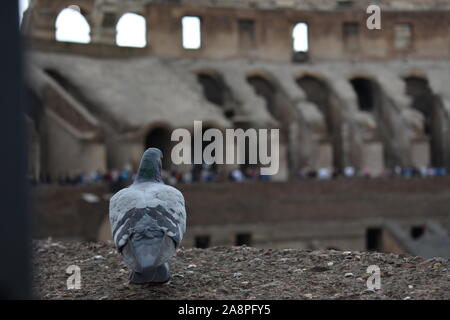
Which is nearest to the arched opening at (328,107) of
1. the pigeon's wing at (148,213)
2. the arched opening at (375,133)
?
the arched opening at (375,133)

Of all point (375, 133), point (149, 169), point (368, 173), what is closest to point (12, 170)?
point (149, 169)

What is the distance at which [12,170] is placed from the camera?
2332 mm

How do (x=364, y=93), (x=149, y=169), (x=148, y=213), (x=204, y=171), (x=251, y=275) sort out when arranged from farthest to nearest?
(x=364, y=93) < (x=204, y=171) < (x=251, y=275) < (x=149, y=169) < (x=148, y=213)

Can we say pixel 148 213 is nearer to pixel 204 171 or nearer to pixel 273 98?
pixel 204 171

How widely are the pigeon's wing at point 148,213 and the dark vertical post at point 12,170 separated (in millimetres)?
3235

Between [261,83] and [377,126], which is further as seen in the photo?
[261,83]

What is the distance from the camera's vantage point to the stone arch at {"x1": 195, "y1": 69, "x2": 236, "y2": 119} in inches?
1307

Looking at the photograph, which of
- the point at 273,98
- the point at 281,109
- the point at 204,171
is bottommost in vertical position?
the point at 204,171

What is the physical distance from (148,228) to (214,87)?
1155 inches

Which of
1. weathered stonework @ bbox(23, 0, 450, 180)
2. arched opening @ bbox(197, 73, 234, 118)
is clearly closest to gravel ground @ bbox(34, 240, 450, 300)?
weathered stonework @ bbox(23, 0, 450, 180)

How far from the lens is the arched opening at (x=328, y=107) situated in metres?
34.2
